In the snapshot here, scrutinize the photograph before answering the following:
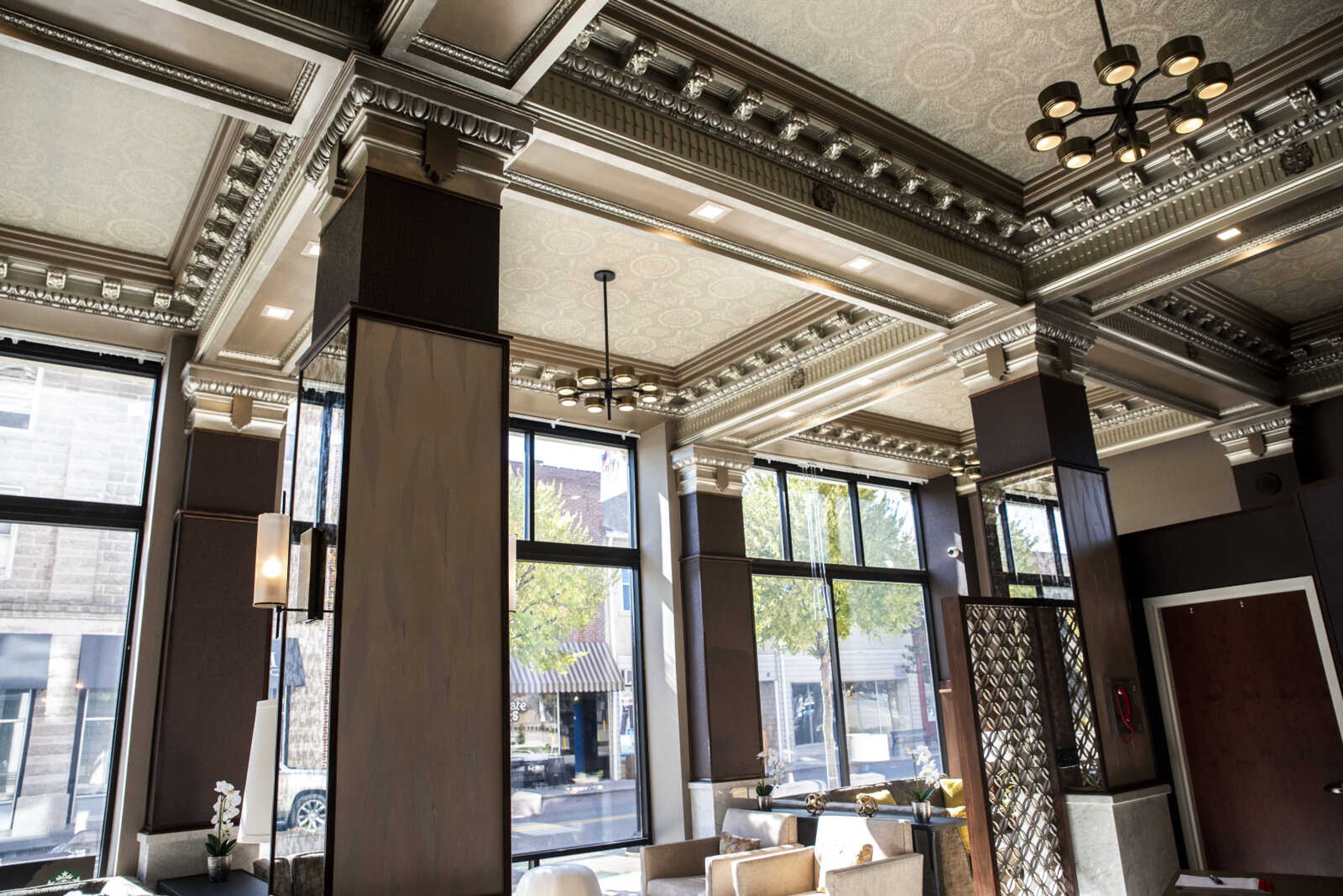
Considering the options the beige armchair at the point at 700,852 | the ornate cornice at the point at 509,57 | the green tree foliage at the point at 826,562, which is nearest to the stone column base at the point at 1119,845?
the beige armchair at the point at 700,852

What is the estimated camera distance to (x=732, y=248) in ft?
17.6

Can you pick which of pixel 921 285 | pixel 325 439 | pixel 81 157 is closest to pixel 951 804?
pixel 921 285

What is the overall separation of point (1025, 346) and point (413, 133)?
4344 mm

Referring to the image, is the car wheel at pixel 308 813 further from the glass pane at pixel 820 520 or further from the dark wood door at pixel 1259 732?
the glass pane at pixel 820 520

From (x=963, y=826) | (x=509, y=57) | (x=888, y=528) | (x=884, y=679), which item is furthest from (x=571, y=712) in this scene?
(x=509, y=57)

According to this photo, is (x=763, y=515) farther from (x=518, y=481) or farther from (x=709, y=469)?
(x=518, y=481)

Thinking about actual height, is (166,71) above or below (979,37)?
below

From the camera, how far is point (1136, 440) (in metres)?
9.70

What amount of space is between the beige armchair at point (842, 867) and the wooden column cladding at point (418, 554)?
3.00 meters

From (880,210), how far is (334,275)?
338 centimetres

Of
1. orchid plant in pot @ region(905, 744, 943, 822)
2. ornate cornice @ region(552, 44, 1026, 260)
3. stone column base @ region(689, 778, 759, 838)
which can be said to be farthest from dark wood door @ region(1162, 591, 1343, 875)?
stone column base @ region(689, 778, 759, 838)

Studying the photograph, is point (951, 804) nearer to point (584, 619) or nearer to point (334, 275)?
point (584, 619)

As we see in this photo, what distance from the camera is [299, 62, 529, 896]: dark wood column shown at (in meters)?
2.88

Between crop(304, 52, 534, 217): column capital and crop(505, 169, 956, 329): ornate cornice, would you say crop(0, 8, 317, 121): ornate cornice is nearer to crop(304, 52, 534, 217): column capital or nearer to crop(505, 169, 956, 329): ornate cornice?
crop(304, 52, 534, 217): column capital
